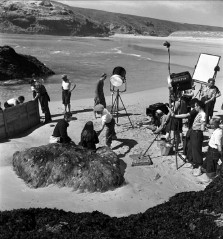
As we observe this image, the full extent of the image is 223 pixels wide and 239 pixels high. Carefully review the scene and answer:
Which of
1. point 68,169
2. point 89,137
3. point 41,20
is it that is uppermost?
point 41,20

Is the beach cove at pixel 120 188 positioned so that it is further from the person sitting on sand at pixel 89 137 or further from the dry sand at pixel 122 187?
the person sitting on sand at pixel 89 137

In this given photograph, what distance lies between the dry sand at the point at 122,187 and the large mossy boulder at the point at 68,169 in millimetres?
160

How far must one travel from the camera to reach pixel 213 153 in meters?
6.91

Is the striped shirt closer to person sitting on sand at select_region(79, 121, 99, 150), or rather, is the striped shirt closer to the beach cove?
the beach cove

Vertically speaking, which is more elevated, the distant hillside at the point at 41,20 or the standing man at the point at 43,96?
the distant hillside at the point at 41,20

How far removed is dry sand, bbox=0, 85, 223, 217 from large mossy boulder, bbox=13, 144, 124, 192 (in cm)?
16

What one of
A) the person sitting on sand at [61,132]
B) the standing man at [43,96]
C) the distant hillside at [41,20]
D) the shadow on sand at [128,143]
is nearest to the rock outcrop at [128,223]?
the person sitting on sand at [61,132]

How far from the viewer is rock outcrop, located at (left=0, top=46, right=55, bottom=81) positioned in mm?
21766

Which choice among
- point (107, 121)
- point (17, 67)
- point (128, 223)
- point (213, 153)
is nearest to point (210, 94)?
point (213, 153)

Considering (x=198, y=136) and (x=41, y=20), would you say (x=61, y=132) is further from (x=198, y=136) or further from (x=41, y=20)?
(x=41, y=20)

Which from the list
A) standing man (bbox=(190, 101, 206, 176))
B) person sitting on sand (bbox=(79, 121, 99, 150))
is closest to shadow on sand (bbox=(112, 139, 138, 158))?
person sitting on sand (bbox=(79, 121, 99, 150))

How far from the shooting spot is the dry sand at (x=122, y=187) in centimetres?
594

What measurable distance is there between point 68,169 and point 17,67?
1752 cm

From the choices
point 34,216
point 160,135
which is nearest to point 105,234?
point 34,216
